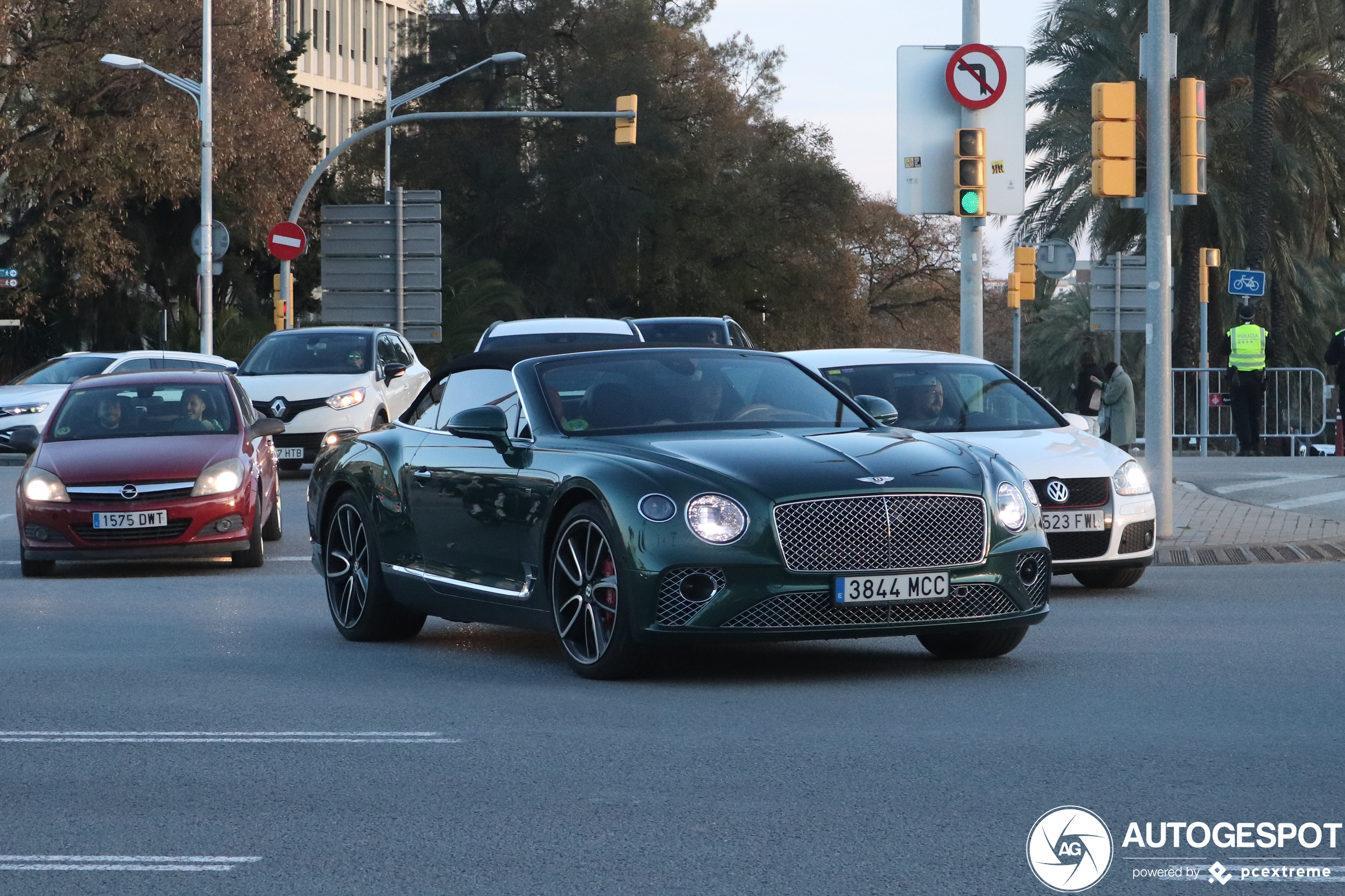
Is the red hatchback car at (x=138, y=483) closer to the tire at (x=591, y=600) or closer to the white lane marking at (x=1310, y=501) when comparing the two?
the tire at (x=591, y=600)

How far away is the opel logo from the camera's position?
1278 centimetres

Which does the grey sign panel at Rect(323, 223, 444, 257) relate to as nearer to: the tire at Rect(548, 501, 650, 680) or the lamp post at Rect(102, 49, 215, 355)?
the lamp post at Rect(102, 49, 215, 355)

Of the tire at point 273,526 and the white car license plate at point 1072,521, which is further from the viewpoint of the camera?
the tire at point 273,526

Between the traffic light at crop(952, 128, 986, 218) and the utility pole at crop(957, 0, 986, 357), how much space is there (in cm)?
18

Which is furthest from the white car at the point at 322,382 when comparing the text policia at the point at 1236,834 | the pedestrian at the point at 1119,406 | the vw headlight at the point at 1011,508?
the text policia at the point at 1236,834

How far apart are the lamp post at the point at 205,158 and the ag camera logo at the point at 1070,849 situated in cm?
3407

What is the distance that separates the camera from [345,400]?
2606 cm

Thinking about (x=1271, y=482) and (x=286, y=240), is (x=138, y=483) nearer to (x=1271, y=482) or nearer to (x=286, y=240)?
(x=1271, y=482)

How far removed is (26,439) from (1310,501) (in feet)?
37.0

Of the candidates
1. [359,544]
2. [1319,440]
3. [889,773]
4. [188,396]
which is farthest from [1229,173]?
[889,773]

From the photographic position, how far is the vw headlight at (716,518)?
28.8 ft

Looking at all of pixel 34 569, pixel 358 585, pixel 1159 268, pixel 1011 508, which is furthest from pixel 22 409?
pixel 1011 508

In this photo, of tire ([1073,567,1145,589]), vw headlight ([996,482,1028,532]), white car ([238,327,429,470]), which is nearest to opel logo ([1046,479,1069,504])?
tire ([1073,567,1145,589])

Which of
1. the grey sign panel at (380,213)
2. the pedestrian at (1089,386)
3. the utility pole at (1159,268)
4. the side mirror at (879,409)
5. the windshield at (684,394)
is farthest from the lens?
the grey sign panel at (380,213)
